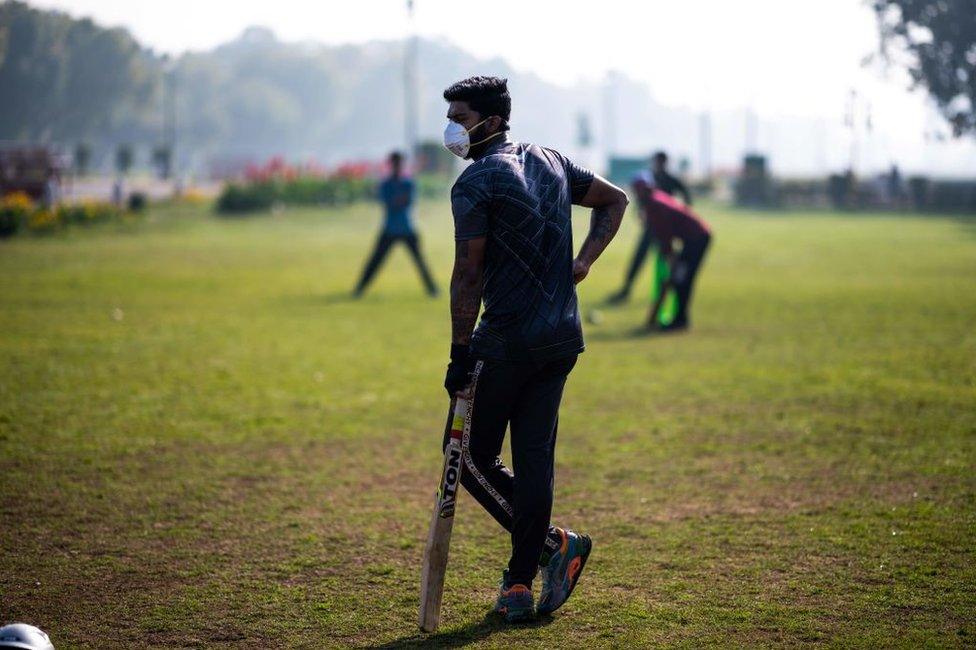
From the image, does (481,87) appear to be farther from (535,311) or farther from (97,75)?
(97,75)

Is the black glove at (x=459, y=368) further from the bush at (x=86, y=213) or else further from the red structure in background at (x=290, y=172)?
the red structure in background at (x=290, y=172)

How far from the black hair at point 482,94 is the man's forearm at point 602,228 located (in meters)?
0.66

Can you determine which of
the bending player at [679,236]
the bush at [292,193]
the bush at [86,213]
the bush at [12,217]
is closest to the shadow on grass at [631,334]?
the bending player at [679,236]

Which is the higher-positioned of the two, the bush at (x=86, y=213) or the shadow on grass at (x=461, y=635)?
the bush at (x=86, y=213)

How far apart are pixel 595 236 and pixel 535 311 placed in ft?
1.83

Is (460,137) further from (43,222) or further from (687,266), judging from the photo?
(43,222)

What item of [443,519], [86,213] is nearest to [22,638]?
[443,519]

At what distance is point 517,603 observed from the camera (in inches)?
190

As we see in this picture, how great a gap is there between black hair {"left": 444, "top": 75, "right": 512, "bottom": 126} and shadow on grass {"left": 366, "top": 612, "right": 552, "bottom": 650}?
2094mm

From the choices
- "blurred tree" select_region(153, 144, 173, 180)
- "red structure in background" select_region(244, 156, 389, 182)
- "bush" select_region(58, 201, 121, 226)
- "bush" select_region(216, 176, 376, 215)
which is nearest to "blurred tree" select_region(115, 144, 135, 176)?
"blurred tree" select_region(153, 144, 173, 180)

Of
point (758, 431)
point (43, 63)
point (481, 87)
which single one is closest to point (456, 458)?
point (481, 87)

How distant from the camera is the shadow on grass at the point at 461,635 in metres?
4.57

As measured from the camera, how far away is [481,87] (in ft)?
15.2

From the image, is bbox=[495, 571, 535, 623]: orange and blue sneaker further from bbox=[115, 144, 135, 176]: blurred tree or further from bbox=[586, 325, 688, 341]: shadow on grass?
bbox=[115, 144, 135, 176]: blurred tree
